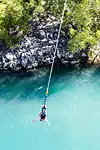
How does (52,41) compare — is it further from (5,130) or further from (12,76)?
(5,130)

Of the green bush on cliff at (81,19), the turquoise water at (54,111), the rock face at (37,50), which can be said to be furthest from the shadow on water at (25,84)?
the green bush on cliff at (81,19)

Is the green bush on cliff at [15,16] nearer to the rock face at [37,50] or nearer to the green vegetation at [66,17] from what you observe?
the green vegetation at [66,17]

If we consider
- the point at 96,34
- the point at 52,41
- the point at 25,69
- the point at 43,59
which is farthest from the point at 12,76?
the point at 96,34

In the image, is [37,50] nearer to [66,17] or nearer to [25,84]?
[25,84]

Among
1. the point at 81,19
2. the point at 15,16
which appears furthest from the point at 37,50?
the point at 81,19

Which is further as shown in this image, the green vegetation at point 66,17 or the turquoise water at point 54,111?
the green vegetation at point 66,17

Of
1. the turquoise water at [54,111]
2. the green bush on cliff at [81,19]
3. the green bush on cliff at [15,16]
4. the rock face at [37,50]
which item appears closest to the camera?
the turquoise water at [54,111]
